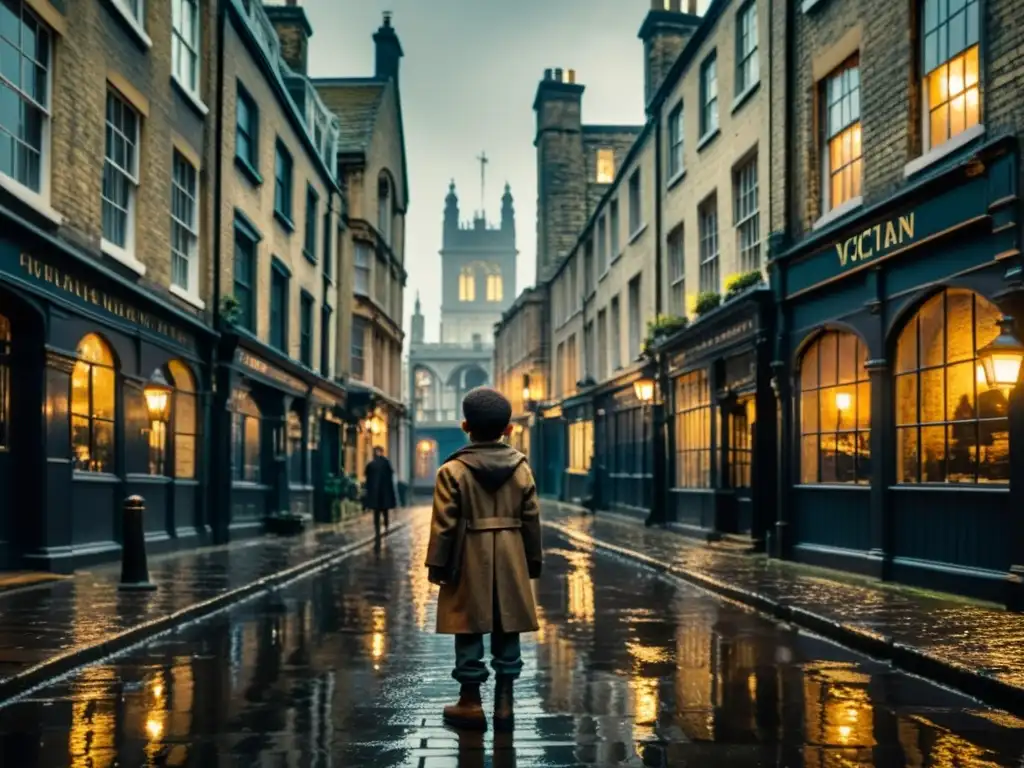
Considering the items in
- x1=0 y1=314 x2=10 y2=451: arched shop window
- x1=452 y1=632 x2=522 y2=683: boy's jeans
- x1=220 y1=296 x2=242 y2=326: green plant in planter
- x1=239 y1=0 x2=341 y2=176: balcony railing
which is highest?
x1=239 y1=0 x2=341 y2=176: balcony railing

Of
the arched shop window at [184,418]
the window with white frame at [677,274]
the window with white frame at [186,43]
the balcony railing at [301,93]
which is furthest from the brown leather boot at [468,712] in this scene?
the window with white frame at [677,274]

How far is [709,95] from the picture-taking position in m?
20.9

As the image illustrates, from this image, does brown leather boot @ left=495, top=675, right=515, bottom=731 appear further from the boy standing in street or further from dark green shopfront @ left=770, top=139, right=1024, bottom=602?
dark green shopfront @ left=770, top=139, right=1024, bottom=602

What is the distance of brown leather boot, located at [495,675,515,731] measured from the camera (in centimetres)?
561

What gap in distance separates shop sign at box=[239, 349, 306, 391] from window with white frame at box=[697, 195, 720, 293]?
8.31 metres

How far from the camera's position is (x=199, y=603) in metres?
10.2

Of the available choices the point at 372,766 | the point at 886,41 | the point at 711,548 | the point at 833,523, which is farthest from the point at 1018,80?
the point at 711,548

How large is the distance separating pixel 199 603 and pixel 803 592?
5740 mm

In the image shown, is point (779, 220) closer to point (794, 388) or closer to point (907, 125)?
point (794, 388)

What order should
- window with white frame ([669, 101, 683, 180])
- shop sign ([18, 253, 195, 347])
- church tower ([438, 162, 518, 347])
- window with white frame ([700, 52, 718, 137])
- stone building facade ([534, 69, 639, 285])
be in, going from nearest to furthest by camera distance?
shop sign ([18, 253, 195, 347]) < window with white frame ([700, 52, 718, 137]) < window with white frame ([669, 101, 683, 180]) < stone building facade ([534, 69, 639, 285]) < church tower ([438, 162, 518, 347])

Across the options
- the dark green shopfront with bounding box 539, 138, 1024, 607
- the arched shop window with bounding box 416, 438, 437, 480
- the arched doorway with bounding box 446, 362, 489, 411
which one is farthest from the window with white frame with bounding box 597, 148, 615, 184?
the arched doorway with bounding box 446, 362, 489, 411

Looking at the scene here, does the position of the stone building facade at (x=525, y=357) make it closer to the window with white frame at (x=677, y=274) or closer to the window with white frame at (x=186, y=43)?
the window with white frame at (x=677, y=274)

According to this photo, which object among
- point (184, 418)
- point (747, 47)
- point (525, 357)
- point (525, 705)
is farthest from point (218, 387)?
point (525, 357)

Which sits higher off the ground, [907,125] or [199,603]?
[907,125]
